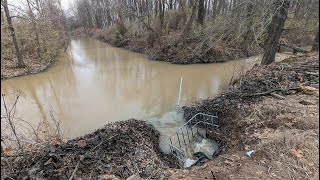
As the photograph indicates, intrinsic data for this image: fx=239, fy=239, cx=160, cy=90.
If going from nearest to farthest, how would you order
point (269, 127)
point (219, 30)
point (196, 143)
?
1. point (269, 127)
2. point (196, 143)
3. point (219, 30)

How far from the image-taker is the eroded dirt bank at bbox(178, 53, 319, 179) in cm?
425

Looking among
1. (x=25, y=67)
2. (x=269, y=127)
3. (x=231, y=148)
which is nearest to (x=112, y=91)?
(x=231, y=148)

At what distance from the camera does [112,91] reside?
37.0 ft

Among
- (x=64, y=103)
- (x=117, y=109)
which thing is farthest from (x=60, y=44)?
(x=117, y=109)

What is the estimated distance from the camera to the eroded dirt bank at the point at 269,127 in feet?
13.9

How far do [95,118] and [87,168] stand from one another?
4072 millimetres

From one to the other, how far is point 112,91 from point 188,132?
17.9ft

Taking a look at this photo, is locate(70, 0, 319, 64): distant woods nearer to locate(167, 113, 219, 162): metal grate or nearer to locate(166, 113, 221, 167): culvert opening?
locate(167, 113, 219, 162): metal grate

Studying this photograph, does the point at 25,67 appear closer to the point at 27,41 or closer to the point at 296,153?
the point at 27,41

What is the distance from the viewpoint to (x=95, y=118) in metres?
8.37

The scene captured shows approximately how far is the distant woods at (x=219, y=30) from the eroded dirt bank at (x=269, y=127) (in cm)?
167

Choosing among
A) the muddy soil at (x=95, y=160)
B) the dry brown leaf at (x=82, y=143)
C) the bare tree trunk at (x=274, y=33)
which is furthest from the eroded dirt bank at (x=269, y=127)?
the dry brown leaf at (x=82, y=143)

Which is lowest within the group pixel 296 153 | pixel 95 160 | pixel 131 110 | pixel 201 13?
pixel 131 110

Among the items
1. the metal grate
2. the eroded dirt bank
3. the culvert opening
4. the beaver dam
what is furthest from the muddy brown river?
the eroded dirt bank
